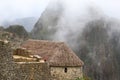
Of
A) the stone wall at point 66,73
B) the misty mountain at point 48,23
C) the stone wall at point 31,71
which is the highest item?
the misty mountain at point 48,23

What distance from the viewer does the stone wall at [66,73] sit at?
26.2 m

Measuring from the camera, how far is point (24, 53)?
64.4 feet

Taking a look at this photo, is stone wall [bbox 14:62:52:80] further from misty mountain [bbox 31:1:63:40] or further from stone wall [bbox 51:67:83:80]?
misty mountain [bbox 31:1:63:40]

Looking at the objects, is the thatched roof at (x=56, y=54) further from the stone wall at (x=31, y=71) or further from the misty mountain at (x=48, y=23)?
the misty mountain at (x=48, y=23)

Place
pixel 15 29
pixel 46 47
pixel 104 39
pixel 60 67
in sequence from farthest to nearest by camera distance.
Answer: pixel 104 39
pixel 15 29
pixel 46 47
pixel 60 67

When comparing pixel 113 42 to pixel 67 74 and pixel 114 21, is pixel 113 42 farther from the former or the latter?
pixel 67 74

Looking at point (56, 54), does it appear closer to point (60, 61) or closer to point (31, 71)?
point (60, 61)

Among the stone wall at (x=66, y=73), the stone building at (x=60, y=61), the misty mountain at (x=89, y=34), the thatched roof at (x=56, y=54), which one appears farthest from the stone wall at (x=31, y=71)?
the misty mountain at (x=89, y=34)

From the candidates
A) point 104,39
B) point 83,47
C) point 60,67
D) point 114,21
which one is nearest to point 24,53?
point 60,67

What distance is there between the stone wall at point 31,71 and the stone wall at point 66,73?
9.88m

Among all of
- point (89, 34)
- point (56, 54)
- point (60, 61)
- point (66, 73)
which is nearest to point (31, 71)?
point (60, 61)

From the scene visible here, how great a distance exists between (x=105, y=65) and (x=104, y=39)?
20.3 feet

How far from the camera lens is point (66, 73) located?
1045 inches

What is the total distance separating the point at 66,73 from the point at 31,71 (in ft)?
36.4
